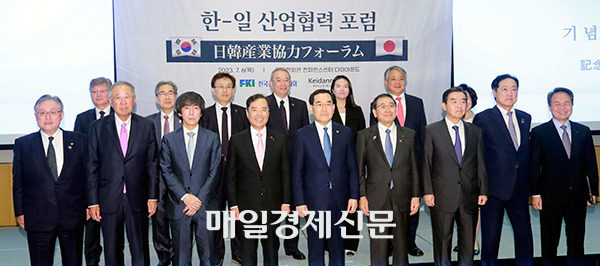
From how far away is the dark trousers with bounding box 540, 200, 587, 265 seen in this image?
11.7 feet

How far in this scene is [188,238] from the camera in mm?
3316

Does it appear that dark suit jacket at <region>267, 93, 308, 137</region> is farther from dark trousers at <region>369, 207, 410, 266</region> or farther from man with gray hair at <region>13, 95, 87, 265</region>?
man with gray hair at <region>13, 95, 87, 265</region>

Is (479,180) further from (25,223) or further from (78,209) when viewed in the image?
(25,223)

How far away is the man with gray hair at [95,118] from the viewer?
152 inches

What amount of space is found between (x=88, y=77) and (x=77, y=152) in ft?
7.24

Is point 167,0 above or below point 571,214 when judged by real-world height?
above

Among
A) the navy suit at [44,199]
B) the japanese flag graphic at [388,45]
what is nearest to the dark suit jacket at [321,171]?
the navy suit at [44,199]

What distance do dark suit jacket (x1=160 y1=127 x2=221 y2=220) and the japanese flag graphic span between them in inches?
114

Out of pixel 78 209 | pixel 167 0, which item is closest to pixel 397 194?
pixel 78 209

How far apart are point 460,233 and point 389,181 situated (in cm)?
63

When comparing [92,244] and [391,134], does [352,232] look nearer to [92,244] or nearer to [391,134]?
[391,134]

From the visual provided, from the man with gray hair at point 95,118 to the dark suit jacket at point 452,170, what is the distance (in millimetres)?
2547

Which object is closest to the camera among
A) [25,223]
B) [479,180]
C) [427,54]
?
[25,223]

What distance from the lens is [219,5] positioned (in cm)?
539
